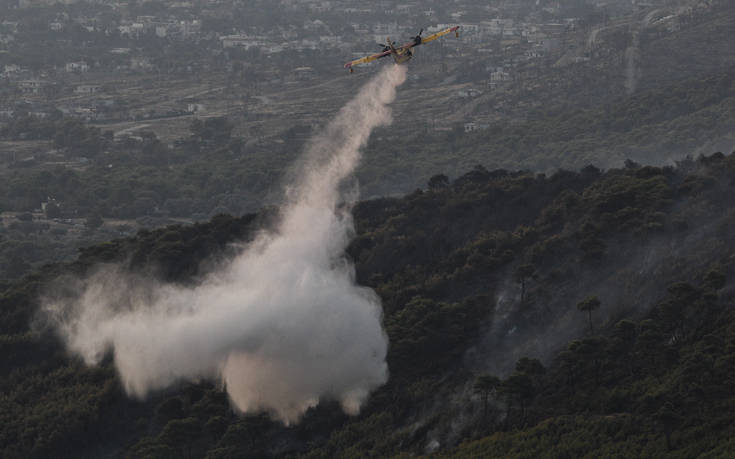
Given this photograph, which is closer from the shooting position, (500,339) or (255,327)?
(500,339)

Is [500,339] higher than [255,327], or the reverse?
[255,327]

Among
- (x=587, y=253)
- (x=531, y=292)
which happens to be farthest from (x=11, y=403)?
(x=587, y=253)

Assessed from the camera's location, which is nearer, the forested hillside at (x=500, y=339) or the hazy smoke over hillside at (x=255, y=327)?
the forested hillside at (x=500, y=339)

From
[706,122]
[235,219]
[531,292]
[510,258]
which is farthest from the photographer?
[706,122]

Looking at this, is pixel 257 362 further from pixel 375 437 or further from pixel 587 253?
pixel 587 253
